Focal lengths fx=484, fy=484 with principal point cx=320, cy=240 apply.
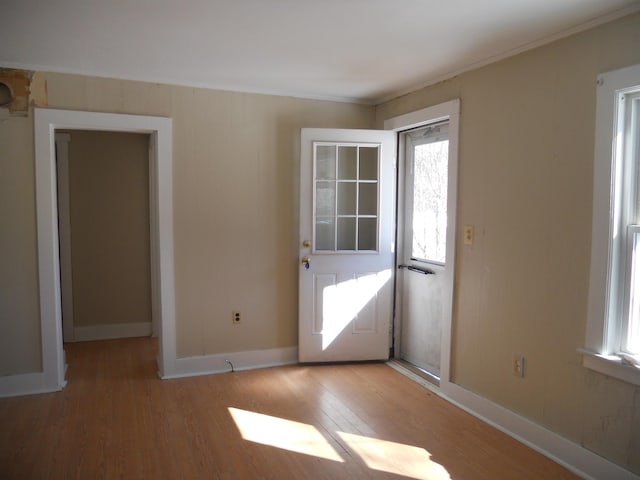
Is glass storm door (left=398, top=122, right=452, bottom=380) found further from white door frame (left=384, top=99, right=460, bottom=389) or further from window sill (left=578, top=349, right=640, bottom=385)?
window sill (left=578, top=349, right=640, bottom=385)

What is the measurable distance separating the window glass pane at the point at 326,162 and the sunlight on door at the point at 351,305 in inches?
37.3

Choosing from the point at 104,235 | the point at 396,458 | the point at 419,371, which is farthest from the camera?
the point at 104,235

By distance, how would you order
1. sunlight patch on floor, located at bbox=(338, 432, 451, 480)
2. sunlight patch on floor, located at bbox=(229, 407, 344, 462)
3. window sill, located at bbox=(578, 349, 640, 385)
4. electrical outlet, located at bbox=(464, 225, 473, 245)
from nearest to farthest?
window sill, located at bbox=(578, 349, 640, 385) < sunlight patch on floor, located at bbox=(338, 432, 451, 480) < sunlight patch on floor, located at bbox=(229, 407, 344, 462) < electrical outlet, located at bbox=(464, 225, 473, 245)

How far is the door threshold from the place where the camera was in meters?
3.95

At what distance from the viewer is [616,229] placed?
243 cm

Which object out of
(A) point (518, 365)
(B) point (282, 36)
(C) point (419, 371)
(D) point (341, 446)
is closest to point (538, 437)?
(A) point (518, 365)

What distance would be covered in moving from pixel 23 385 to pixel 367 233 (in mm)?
2955

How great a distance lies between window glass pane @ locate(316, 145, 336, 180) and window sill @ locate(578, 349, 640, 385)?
244 centimetres

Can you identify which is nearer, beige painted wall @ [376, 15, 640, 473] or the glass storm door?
beige painted wall @ [376, 15, 640, 473]

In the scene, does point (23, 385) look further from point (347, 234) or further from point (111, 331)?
point (347, 234)

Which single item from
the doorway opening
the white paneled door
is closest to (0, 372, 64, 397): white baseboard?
the doorway opening

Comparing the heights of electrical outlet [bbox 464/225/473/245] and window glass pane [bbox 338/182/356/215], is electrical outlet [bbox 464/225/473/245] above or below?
below

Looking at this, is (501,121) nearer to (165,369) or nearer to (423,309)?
(423,309)

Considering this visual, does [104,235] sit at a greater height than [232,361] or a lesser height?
greater
